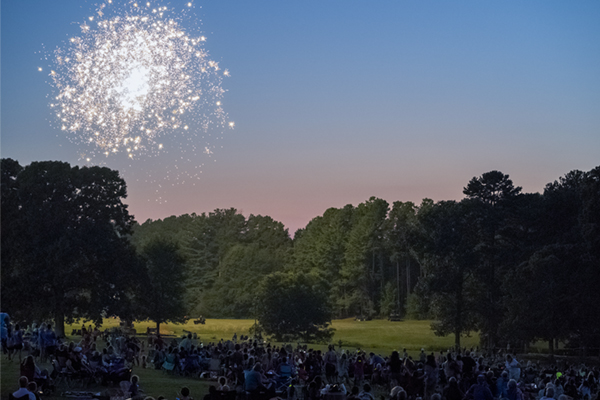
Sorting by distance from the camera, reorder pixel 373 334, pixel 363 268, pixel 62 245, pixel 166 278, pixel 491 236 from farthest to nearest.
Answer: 1. pixel 363 268
2. pixel 373 334
3. pixel 166 278
4. pixel 491 236
5. pixel 62 245

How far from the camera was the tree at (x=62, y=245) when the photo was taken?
148ft

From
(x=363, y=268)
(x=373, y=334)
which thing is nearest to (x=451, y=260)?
(x=373, y=334)

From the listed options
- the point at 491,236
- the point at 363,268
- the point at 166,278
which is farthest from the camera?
the point at 363,268

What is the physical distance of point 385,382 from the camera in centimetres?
2386

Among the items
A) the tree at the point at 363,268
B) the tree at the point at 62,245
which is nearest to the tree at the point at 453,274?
the tree at the point at 62,245

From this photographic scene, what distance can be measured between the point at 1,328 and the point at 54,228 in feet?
83.1

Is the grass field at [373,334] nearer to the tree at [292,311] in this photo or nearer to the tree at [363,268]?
the tree at [292,311]

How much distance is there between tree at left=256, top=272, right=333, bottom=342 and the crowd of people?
126ft

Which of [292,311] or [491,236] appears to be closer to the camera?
[491,236]

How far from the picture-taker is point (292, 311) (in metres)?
69.2

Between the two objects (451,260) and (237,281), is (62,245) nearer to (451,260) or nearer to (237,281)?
(451,260)

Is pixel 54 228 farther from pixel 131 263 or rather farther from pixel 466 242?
pixel 466 242

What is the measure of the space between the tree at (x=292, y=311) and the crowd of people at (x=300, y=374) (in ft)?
126

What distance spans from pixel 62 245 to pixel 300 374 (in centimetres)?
2655
